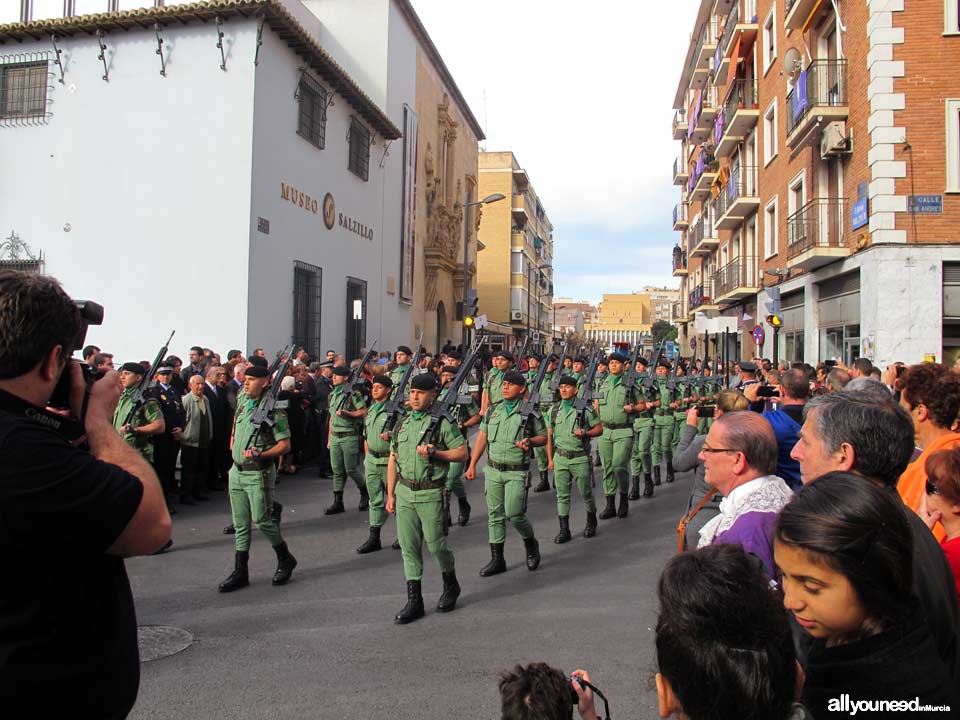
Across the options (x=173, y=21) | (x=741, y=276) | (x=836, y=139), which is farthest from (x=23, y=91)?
(x=741, y=276)

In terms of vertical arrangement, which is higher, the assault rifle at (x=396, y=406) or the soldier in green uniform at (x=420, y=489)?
the assault rifle at (x=396, y=406)

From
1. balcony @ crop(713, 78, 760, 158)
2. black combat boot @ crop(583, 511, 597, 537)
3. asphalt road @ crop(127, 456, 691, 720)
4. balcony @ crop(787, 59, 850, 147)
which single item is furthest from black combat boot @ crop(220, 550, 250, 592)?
balcony @ crop(713, 78, 760, 158)

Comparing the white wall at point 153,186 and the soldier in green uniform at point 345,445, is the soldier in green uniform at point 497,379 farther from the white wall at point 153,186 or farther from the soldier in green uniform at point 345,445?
the white wall at point 153,186

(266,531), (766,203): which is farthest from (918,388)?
(766,203)

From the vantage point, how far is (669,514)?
9812mm

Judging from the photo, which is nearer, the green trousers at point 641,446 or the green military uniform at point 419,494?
the green military uniform at point 419,494

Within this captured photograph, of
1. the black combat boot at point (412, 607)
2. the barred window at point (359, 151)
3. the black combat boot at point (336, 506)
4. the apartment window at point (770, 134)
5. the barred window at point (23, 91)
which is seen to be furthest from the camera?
the apartment window at point (770, 134)

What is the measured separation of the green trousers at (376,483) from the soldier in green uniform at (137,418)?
97.1 inches

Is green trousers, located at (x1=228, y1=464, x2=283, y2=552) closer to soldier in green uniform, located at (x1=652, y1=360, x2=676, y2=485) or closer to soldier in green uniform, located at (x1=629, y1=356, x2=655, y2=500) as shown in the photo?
soldier in green uniform, located at (x1=629, y1=356, x2=655, y2=500)

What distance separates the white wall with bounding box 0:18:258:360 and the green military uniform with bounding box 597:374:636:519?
878 centimetres

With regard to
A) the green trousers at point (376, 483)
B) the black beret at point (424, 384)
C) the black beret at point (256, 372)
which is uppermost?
Result: the black beret at point (256, 372)

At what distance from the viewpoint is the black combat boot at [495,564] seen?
6.81 metres

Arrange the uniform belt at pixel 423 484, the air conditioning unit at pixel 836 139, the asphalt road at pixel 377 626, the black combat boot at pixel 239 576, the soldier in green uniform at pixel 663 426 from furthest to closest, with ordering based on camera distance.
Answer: the air conditioning unit at pixel 836 139 < the soldier in green uniform at pixel 663 426 < the black combat boot at pixel 239 576 < the uniform belt at pixel 423 484 < the asphalt road at pixel 377 626

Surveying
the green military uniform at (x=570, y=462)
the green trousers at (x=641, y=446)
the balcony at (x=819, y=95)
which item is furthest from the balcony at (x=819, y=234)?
the green military uniform at (x=570, y=462)
